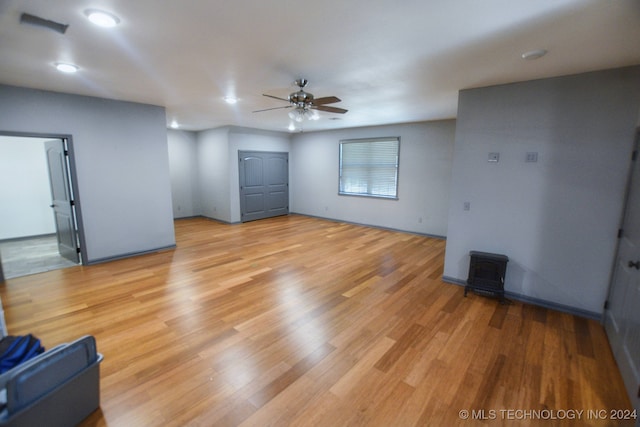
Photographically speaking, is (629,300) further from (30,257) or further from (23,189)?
(23,189)

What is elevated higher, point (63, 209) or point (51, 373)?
point (63, 209)

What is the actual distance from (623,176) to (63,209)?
732cm

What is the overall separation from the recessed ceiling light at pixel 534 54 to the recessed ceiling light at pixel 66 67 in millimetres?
4311

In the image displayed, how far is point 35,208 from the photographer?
19.3ft

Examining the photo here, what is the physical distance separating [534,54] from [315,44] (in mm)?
1879

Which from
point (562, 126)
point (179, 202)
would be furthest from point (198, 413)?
point (179, 202)

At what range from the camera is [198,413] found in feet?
5.82

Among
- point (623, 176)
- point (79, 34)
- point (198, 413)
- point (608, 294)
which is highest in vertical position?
point (79, 34)

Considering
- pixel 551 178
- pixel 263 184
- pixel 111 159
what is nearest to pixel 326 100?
pixel 551 178

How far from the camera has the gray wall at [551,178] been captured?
2754 millimetres

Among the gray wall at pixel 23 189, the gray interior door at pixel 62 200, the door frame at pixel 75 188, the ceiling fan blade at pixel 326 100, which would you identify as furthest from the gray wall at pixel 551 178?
the gray wall at pixel 23 189

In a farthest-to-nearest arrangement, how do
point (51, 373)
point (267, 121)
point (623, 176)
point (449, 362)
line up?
1. point (267, 121)
2. point (623, 176)
3. point (449, 362)
4. point (51, 373)

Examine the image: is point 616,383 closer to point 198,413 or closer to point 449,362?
point 449,362

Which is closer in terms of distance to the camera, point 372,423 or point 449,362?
point 372,423
